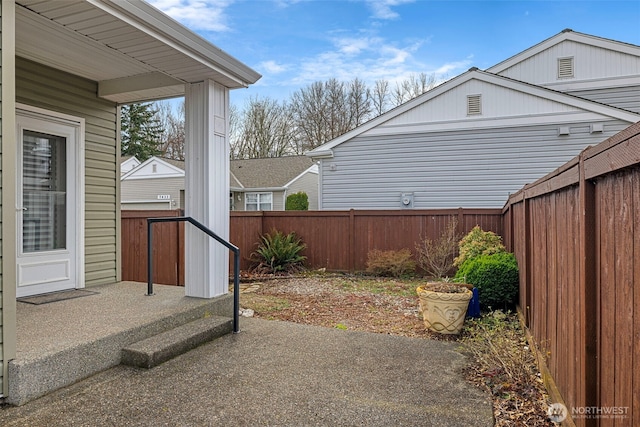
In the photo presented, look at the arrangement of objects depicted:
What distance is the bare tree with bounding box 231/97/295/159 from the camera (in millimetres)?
25141

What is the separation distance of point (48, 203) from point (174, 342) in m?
2.57

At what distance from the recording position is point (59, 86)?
4.61 m

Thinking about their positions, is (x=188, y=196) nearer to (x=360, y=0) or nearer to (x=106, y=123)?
(x=106, y=123)

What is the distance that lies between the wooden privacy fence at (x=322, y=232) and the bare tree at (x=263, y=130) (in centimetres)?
1642

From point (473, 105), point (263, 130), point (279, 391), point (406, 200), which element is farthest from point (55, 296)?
point (263, 130)

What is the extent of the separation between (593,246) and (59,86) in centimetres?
538

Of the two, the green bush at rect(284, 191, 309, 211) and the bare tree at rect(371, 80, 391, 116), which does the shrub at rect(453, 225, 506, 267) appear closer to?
the green bush at rect(284, 191, 309, 211)

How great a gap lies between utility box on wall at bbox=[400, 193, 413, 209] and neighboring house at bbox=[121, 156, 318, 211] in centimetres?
828

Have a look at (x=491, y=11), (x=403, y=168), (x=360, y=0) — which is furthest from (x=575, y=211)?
(x=360, y=0)

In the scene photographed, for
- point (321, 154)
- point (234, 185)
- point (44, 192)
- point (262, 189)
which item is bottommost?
point (44, 192)

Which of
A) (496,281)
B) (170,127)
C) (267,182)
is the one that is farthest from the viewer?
(170,127)

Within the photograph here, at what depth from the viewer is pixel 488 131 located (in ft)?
32.2

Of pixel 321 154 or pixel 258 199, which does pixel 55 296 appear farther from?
pixel 258 199

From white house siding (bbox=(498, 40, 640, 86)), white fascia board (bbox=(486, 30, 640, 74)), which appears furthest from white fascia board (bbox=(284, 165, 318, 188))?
white house siding (bbox=(498, 40, 640, 86))
